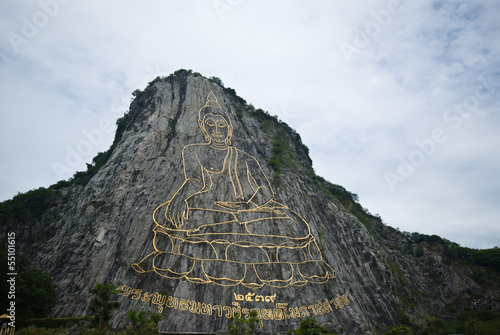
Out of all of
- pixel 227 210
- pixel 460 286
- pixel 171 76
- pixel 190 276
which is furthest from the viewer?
pixel 171 76

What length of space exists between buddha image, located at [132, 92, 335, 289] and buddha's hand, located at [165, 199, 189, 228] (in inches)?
2.6

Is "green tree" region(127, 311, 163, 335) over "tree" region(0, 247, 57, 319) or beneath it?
beneath

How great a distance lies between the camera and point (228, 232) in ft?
74.3

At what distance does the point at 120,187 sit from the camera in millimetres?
25188

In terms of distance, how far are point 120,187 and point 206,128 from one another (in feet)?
30.8

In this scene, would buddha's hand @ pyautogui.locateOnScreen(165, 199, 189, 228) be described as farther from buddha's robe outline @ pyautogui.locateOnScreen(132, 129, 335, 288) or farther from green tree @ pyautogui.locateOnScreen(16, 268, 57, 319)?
green tree @ pyautogui.locateOnScreen(16, 268, 57, 319)

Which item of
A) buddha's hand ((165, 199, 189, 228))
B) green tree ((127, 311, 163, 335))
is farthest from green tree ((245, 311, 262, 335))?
buddha's hand ((165, 199, 189, 228))

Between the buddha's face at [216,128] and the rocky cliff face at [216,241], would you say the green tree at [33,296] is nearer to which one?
the rocky cliff face at [216,241]

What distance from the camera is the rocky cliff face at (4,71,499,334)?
19444mm

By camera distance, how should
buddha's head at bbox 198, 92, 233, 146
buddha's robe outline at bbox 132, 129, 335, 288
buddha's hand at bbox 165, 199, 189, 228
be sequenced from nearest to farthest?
buddha's robe outline at bbox 132, 129, 335, 288 < buddha's hand at bbox 165, 199, 189, 228 < buddha's head at bbox 198, 92, 233, 146

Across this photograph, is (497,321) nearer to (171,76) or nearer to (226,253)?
(226,253)

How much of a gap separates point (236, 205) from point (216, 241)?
3.89m

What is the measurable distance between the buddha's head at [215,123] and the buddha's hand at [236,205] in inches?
263

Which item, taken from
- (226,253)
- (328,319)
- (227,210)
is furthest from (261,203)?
(328,319)
